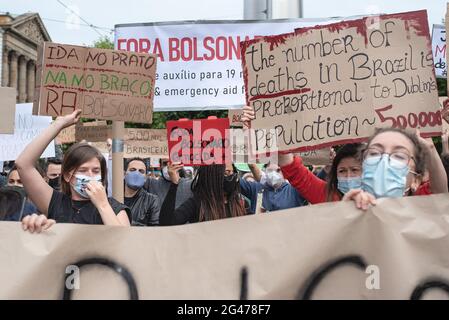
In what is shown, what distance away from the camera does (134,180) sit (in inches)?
215

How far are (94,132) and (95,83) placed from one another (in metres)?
1.48

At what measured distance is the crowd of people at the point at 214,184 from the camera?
2.63m

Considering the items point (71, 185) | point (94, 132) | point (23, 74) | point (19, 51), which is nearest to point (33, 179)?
point (71, 185)

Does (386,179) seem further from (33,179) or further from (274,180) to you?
(274,180)

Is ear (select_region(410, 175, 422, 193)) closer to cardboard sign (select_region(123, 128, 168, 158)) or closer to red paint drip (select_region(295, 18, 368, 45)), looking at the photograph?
red paint drip (select_region(295, 18, 368, 45))

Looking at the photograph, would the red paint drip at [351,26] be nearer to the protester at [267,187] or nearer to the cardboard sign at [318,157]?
the cardboard sign at [318,157]

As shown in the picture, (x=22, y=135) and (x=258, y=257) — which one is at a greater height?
(x=22, y=135)

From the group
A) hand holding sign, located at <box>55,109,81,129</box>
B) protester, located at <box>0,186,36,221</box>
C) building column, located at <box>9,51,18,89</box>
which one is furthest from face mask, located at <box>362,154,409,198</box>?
building column, located at <box>9,51,18,89</box>

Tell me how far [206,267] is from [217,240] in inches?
4.1

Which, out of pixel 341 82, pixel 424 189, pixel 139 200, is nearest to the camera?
pixel 424 189

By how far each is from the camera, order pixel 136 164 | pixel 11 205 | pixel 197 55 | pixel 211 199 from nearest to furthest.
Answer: pixel 211 199 < pixel 11 205 < pixel 136 164 < pixel 197 55

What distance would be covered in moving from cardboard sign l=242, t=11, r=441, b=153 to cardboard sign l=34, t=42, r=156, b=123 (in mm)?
1101

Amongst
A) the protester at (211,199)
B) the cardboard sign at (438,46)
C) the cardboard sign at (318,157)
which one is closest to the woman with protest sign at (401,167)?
the protester at (211,199)
